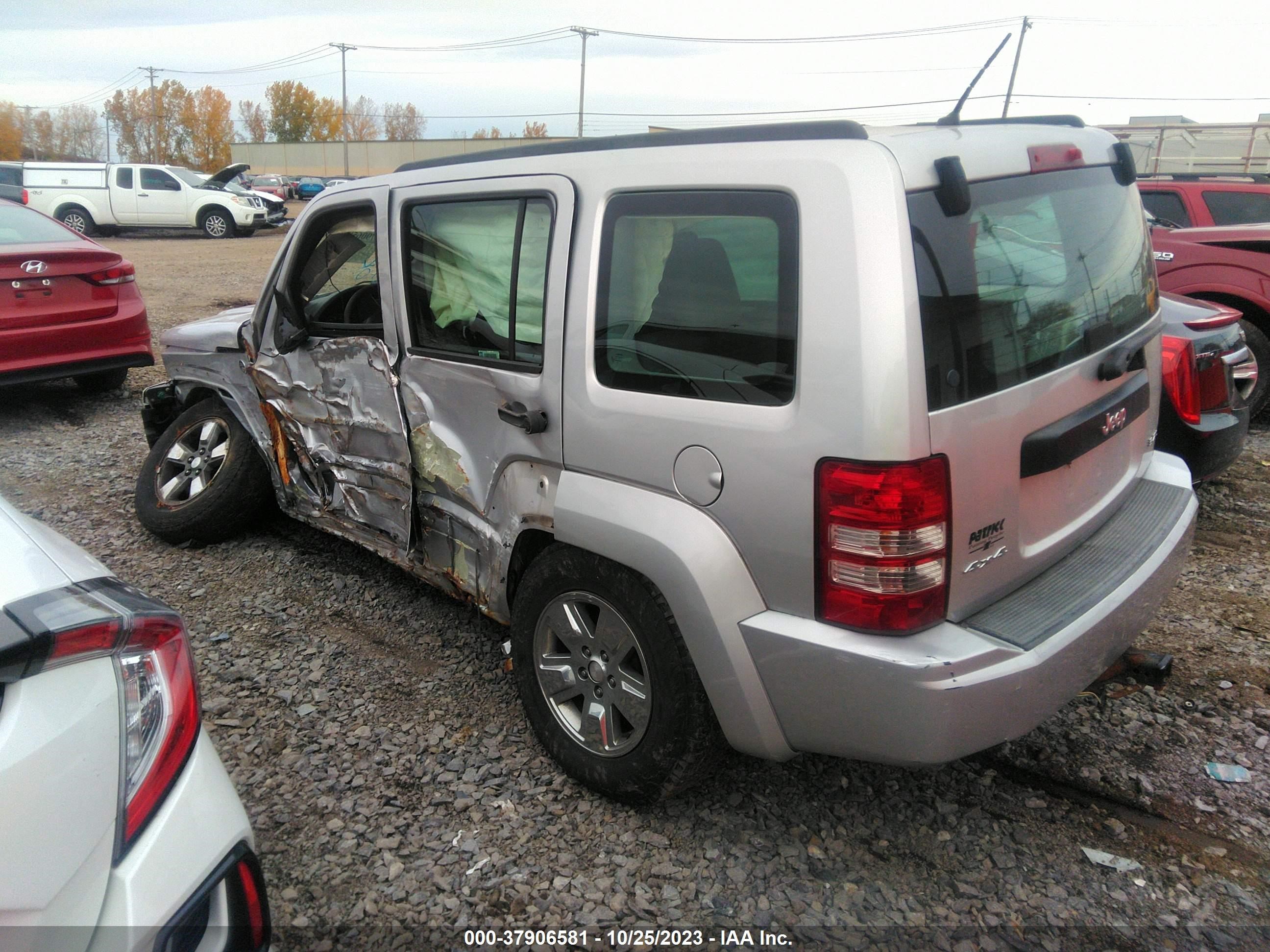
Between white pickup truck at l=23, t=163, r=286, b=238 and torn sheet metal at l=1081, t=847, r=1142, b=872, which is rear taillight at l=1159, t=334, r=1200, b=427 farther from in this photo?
white pickup truck at l=23, t=163, r=286, b=238

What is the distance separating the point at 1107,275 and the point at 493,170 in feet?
6.21

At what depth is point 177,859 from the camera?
4.79 feet

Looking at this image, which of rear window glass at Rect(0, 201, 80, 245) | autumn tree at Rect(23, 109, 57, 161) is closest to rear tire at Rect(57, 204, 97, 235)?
rear window glass at Rect(0, 201, 80, 245)

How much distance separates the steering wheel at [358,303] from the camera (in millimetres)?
3373

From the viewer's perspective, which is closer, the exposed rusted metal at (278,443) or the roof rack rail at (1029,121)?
the roof rack rail at (1029,121)

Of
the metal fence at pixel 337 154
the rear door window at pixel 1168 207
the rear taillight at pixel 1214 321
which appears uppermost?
the metal fence at pixel 337 154

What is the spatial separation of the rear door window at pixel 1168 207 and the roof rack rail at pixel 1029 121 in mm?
6087

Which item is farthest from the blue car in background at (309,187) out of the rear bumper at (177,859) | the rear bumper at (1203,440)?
the rear bumper at (177,859)

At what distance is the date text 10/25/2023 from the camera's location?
7.25 ft

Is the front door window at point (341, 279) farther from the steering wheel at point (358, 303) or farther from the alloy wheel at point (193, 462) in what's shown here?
the alloy wheel at point (193, 462)

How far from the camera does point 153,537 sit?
15.2 ft

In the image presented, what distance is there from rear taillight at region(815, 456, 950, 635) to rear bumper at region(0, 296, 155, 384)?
6.42m

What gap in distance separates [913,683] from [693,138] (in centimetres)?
150

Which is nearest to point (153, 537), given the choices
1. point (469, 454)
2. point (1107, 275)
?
point (469, 454)
